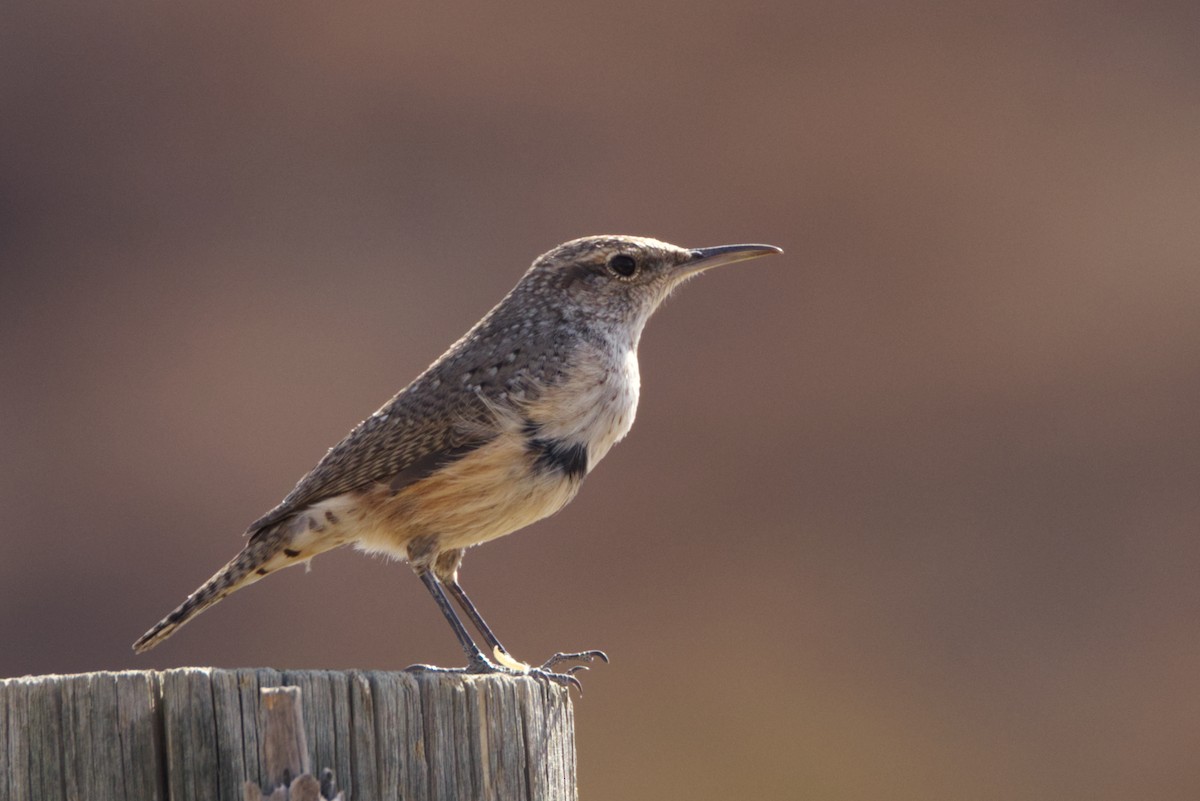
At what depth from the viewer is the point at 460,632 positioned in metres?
5.14

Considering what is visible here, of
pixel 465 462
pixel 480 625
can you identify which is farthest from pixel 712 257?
pixel 480 625

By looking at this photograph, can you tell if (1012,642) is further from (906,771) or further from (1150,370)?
(1150,370)

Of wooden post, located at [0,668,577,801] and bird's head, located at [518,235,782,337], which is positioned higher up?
bird's head, located at [518,235,782,337]

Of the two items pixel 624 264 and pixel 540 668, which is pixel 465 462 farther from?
pixel 624 264

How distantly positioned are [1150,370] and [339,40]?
39.7 feet

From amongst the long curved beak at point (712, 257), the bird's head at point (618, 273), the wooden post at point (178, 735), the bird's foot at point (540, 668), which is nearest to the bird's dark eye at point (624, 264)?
the bird's head at point (618, 273)

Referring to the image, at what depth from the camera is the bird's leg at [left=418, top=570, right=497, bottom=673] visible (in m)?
4.94

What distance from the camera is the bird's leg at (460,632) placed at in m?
4.94

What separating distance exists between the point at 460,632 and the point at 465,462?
0.54 metres

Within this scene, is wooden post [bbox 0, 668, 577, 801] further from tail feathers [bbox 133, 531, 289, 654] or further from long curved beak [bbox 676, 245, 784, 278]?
long curved beak [bbox 676, 245, 784, 278]

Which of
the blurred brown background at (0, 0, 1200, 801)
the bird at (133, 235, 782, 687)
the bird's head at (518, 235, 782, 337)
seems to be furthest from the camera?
the blurred brown background at (0, 0, 1200, 801)

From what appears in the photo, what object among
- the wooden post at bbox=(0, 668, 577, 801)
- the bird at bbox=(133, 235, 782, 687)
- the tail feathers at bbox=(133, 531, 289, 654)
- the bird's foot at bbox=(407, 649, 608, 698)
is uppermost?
the bird at bbox=(133, 235, 782, 687)

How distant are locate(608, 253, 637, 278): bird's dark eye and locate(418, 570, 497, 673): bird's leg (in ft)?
4.30

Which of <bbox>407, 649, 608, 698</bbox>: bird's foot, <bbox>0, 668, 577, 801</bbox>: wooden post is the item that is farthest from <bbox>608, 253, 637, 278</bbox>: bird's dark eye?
<bbox>0, 668, 577, 801</bbox>: wooden post
